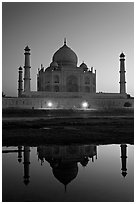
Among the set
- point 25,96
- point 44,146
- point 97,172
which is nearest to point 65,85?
point 25,96

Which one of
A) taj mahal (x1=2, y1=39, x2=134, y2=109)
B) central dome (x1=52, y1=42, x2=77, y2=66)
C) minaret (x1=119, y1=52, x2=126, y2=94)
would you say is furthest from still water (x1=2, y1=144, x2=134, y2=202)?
central dome (x1=52, y1=42, x2=77, y2=66)

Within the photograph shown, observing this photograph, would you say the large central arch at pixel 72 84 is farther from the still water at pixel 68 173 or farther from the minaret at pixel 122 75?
the still water at pixel 68 173

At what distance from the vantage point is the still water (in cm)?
355

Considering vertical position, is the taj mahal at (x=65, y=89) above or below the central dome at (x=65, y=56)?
below

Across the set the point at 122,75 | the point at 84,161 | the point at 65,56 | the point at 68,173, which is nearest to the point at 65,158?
the point at 84,161

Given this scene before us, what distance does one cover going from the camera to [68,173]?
15.1ft

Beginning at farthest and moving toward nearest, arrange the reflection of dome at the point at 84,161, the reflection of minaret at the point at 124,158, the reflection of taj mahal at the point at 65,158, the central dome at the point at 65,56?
1. the central dome at the point at 65,56
2. the reflection of dome at the point at 84,161
3. the reflection of minaret at the point at 124,158
4. the reflection of taj mahal at the point at 65,158

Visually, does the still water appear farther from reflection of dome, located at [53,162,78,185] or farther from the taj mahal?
the taj mahal

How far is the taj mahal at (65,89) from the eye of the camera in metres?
28.3

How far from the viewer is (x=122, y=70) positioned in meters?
31.3

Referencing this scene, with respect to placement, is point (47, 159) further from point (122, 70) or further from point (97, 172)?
point (122, 70)

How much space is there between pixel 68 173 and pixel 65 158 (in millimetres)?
1062

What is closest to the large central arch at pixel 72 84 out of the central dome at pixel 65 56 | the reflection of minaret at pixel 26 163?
the central dome at pixel 65 56

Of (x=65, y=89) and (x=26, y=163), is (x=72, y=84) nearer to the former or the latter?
(x=65, y=89)
